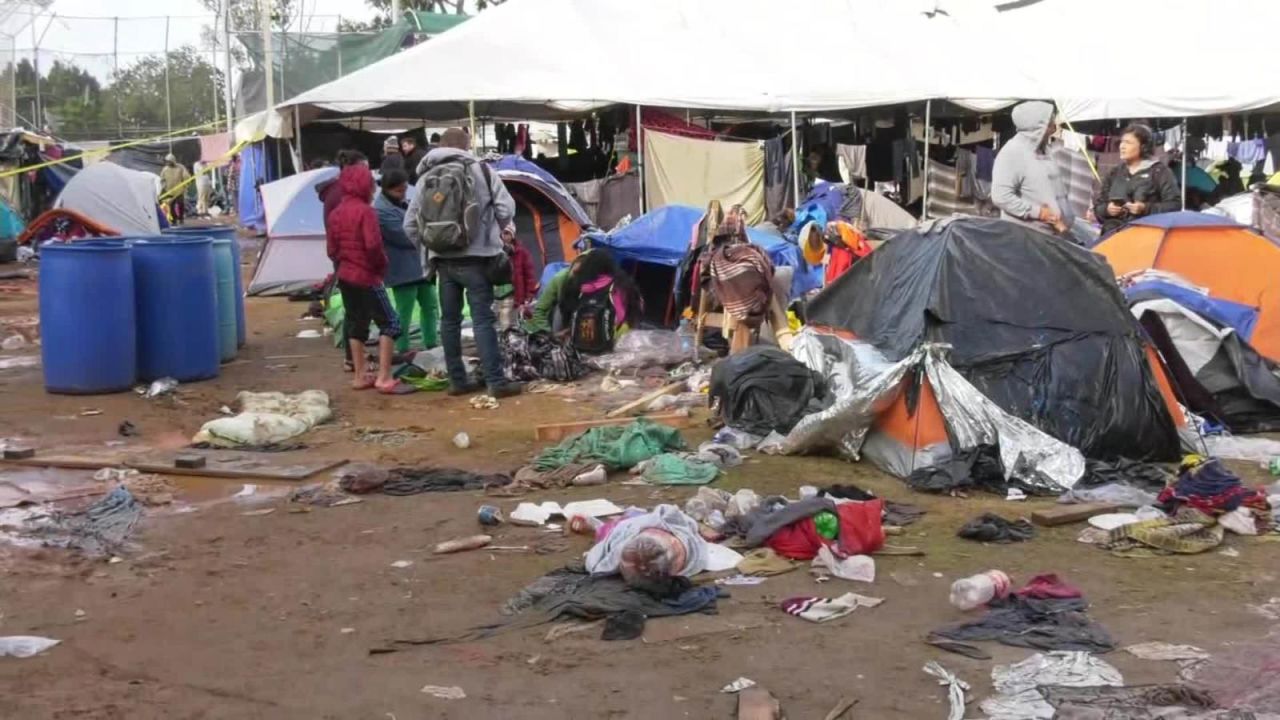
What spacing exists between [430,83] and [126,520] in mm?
11350

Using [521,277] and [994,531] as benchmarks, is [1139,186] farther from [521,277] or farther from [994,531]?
A: [994,531]

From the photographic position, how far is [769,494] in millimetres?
6516

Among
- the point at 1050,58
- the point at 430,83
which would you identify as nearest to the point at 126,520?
the point at 430,83

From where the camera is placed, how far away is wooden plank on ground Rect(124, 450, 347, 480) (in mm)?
6945

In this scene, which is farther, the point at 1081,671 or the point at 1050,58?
the point at 1050,58

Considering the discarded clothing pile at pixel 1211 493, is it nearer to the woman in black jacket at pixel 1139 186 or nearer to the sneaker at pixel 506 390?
the woman in black jacket at pixel 1139 186

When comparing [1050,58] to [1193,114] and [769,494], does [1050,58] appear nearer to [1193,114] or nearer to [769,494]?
[1193,114]

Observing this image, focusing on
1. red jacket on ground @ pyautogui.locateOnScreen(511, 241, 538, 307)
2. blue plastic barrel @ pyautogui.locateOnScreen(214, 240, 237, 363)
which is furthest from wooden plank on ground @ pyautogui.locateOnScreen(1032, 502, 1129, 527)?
blue plastic barrel @ pyautogui.locateOnScreen(214, 240, 237, 363)

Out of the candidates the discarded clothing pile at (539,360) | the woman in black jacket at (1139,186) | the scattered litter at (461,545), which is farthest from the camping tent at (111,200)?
the scattered litter at (461,545)

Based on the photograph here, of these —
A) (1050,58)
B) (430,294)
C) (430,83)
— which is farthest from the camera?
(1050,58)

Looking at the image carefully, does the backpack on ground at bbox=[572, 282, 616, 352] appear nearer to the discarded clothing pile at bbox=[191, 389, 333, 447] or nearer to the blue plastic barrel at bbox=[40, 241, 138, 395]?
the discarded clothing pile at bbox=[191, 389, 333, 447]

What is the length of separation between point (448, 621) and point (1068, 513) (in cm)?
290

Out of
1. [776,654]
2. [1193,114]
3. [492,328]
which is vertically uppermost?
[1193,114]

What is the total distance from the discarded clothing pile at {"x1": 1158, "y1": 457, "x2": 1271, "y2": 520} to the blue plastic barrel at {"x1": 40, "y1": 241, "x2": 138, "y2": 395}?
674cm
